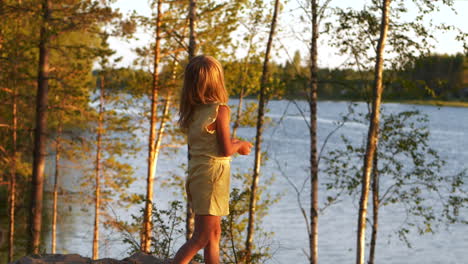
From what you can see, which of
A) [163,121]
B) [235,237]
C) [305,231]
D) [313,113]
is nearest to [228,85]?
[163,121]

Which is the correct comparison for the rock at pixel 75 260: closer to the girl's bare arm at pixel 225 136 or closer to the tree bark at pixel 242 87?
the girl's bare arm at pixel 225 136

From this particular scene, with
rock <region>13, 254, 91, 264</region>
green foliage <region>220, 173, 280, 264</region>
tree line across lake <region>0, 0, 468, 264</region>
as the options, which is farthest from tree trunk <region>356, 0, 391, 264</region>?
rock <region>13, 254, 91, 264</region>

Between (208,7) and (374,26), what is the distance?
5.27 m

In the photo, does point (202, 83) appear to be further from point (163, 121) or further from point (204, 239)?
point (163, 121)

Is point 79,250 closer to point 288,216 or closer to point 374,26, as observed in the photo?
point 288,216

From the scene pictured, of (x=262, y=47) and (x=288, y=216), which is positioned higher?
(x=262, y=47)

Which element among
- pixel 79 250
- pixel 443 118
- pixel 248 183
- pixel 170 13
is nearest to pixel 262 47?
pixel 170 13

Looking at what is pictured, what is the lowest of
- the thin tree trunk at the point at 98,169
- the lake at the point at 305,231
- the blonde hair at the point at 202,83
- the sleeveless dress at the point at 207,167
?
the lake at the point at 305,231

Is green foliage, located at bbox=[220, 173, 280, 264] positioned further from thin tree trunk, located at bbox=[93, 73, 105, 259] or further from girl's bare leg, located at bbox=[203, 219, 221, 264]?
thin tree trunk, located at bbox=[93, 73, 105, 259]

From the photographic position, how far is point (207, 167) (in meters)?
4.64

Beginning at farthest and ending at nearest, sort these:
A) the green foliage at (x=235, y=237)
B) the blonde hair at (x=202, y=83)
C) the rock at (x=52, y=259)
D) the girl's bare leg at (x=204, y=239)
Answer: the green foliage at (x=235, y=237) → the rock at (x=52, y=259) → the girl's bare leg at (x=204, y=239) → the blonde hair at (x=202, y=83)

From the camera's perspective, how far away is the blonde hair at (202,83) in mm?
4500

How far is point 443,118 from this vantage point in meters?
75.4

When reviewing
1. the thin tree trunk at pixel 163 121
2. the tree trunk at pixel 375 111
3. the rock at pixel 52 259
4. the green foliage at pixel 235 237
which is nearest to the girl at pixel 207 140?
the rock at pixel 52 259
